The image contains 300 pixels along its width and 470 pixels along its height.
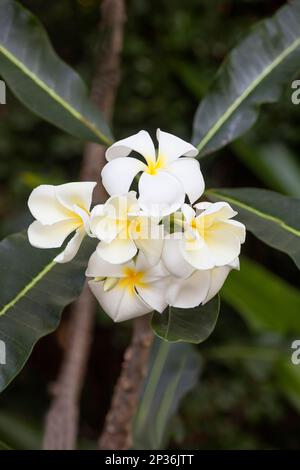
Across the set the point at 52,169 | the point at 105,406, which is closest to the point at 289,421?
the point at 105,406

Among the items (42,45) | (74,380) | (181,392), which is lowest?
(74,380)

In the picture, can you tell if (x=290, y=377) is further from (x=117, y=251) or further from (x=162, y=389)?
(x=117, y=251)

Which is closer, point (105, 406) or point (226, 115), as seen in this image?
point (226, 115)

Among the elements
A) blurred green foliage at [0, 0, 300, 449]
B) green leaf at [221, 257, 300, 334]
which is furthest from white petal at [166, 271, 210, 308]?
blurred green foliage at [0, 0, 300, 449]

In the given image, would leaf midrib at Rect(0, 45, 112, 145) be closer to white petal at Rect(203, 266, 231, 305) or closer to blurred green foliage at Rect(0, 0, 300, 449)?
white petal at Rect(203, 266, 231, 305)

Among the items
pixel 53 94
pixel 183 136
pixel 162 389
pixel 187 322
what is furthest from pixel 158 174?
pixel 183 136

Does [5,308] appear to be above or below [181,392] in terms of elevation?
above

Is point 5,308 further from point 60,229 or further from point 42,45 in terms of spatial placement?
point 42,45
